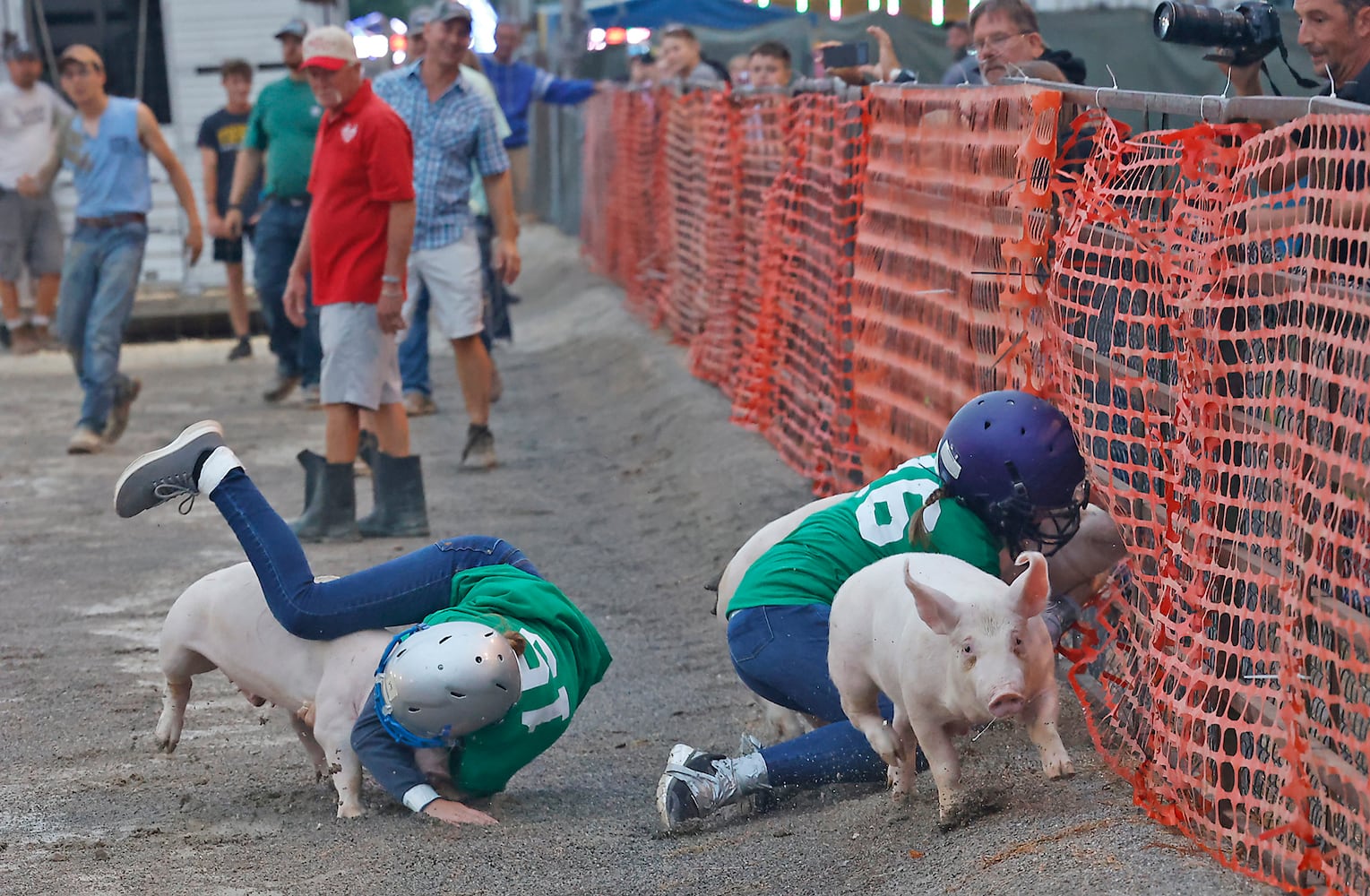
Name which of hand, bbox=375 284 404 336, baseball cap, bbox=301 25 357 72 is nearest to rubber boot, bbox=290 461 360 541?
hand, bbox=375 284 404 336

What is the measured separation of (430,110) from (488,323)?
314cm

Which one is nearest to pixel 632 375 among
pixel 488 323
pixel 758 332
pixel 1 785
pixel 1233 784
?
pixel 488 323

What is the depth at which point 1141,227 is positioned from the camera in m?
4.36

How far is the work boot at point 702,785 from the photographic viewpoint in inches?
181

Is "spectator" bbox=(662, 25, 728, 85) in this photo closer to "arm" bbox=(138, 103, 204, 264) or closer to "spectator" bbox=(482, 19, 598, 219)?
"spectator" bbox=(482, 19, 598, 219)

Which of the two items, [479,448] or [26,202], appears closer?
[479,448]

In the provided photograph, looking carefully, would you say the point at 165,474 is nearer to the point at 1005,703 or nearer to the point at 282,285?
the point at 1005,703

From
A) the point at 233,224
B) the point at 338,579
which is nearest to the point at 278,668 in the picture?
the point at 338,579

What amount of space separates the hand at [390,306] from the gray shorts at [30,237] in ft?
26.6

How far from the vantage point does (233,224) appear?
13570 mm

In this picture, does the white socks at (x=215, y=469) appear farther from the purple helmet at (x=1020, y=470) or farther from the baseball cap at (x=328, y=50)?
the baseball cap at (x=328, y=50)

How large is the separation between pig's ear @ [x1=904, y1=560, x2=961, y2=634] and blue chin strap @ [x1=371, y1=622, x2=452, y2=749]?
1331 mm

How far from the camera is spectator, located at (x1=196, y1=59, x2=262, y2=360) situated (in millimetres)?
14336

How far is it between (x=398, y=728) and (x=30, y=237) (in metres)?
11.9
